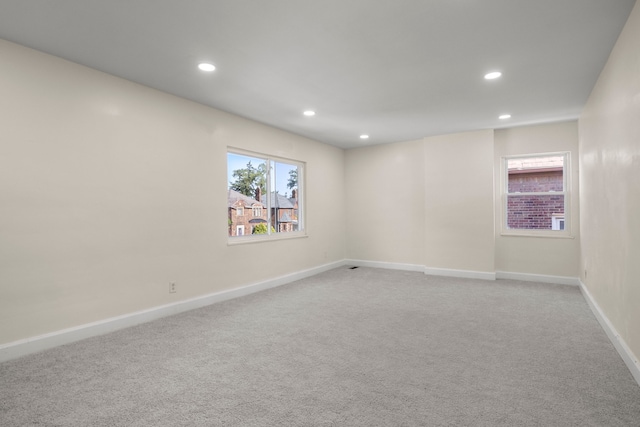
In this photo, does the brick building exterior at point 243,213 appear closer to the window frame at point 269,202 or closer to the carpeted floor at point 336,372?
the window frame at point 269,202

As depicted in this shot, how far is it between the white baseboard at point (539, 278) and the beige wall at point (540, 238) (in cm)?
5

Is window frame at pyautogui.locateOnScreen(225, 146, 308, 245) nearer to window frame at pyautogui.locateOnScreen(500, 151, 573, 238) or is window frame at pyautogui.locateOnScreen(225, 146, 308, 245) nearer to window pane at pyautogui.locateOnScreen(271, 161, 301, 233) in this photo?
window pane at pyautogui.locateOnScreen(271, 161, 301, 233)

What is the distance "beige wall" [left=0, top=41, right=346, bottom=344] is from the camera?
2.69 metres

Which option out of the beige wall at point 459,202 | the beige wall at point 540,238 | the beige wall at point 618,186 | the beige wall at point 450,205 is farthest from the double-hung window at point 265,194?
the beige wall at point 618,186

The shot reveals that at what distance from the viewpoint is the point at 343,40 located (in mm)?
2623

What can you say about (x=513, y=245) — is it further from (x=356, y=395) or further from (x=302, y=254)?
(x=356, y=395)

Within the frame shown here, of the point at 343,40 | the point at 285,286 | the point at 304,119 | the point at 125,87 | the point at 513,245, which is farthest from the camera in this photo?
the point at 513,245

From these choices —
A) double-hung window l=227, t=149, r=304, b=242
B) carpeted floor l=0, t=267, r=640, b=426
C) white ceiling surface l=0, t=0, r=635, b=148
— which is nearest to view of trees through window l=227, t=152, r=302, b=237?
double-hung window l=227, t=149, r=304, b=242

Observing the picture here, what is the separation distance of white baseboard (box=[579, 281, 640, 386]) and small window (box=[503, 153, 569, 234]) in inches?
66.3

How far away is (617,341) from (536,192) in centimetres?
322

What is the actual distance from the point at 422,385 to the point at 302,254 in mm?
3805

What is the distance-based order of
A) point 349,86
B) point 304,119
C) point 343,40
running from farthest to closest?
point 304,119
point 349,86
point 343,40

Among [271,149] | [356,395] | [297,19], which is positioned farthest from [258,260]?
[297,19]

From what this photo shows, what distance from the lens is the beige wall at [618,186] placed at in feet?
7.47
